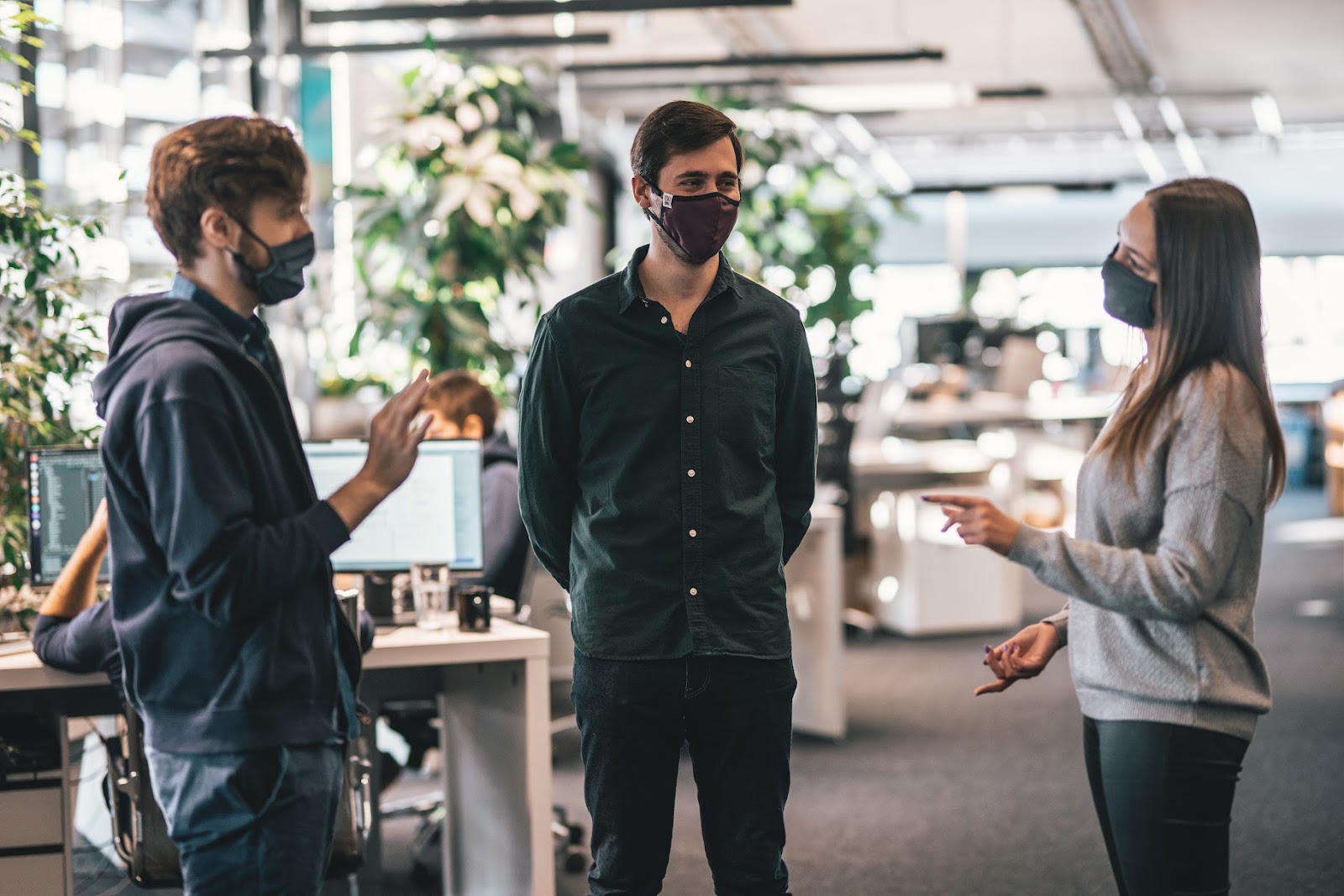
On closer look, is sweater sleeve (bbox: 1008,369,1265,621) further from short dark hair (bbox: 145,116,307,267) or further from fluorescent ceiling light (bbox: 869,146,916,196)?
fluorescent ceiling light (bbox: 869,146,916,196)

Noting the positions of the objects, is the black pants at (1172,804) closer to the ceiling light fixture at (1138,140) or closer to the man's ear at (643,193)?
the man's ear at (643,193)

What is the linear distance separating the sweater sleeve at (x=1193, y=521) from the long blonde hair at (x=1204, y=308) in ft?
0.11

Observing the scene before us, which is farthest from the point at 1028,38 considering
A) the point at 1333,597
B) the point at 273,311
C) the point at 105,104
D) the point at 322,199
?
the point at 105,104

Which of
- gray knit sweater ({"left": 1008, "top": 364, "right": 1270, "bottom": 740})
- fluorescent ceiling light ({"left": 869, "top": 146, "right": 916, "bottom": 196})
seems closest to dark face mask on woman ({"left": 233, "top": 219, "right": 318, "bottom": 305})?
gray knit sweater ({"left": 1008, "top": 364, "right": 1270, "bottom": 740})

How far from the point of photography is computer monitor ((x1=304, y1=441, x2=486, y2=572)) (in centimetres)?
331

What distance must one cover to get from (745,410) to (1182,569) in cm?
65

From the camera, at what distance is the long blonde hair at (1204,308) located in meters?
1.85

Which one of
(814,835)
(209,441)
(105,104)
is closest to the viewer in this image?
(209,441)

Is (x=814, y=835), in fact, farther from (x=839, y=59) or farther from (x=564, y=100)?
(x=564, y=100)

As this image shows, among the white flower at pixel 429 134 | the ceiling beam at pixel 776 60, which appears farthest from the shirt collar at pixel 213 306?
the ceiling beam at pixel 776 60

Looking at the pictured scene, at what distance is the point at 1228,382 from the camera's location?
1.82 metres

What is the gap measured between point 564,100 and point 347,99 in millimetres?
2239

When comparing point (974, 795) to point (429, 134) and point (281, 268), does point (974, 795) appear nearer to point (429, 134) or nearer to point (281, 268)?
point (429, 134)

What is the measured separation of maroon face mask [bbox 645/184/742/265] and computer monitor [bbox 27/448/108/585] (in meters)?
1.62
